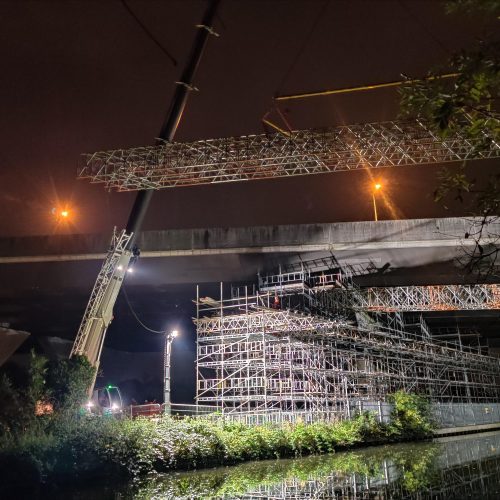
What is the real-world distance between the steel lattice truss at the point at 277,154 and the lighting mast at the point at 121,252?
714 millimetres

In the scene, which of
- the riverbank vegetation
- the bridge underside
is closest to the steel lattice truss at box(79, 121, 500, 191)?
the bridge underside

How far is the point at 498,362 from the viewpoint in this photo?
3919 cm

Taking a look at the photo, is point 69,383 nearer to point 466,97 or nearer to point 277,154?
point 277,154

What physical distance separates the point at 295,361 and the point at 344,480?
1497 cm

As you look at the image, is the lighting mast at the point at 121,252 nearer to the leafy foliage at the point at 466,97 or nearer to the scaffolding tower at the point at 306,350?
the scaffolding tower at the point at 306,350

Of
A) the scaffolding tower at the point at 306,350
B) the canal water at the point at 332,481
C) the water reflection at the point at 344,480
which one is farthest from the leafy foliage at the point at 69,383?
the scaffolding tower at the point at 306,350

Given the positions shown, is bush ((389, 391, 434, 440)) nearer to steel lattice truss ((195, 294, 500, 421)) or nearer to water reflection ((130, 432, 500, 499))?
steel lattice truss ((195, 294, 500, 421))

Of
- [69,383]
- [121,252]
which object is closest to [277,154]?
[121,252]

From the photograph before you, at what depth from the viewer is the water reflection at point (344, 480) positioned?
945 cm

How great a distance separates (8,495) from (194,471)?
4.71 meters

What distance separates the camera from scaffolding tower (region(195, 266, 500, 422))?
23156 mm

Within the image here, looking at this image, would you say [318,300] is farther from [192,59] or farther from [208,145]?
[192,59]

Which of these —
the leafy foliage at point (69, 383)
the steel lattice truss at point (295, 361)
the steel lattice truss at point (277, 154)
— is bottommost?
the leafy foliage at point (69, 383)

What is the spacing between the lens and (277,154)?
59.4ft
